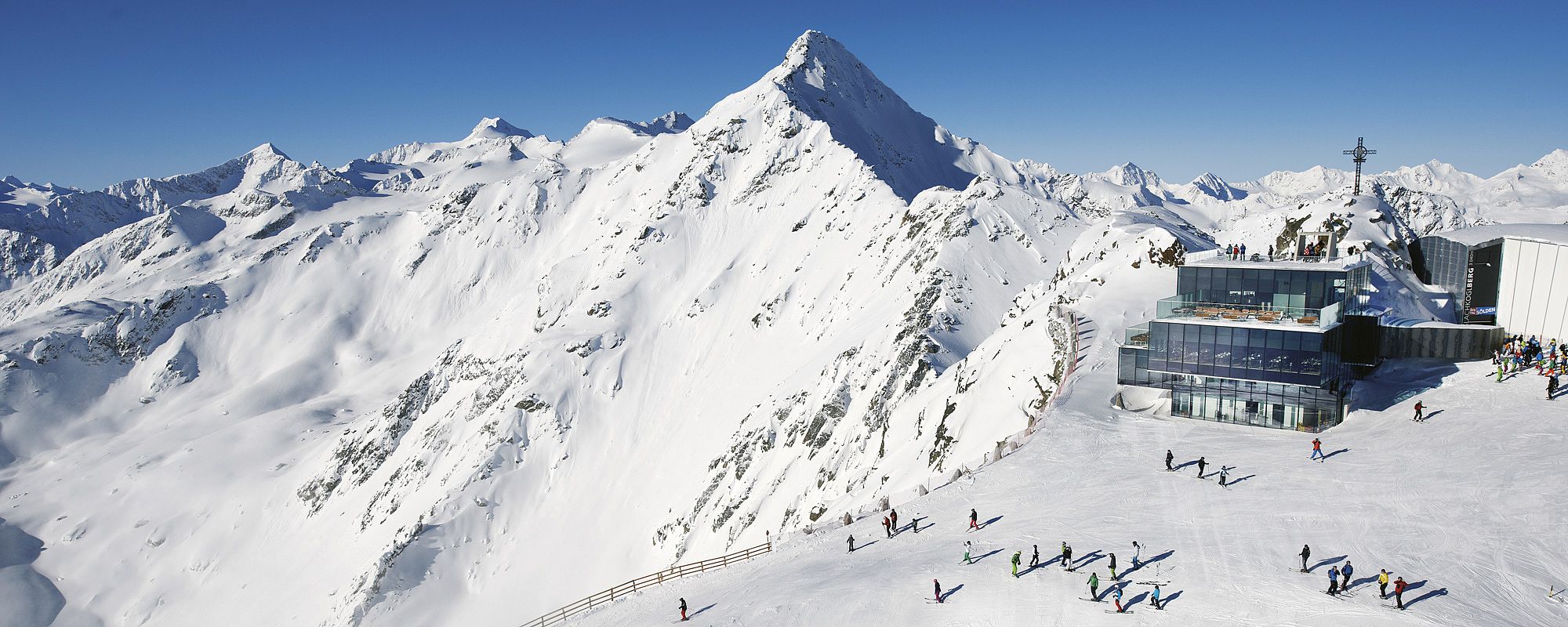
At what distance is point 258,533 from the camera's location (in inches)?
3927

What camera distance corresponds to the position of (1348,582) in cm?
2119

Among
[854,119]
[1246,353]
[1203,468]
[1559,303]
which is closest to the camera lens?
[1203,468]

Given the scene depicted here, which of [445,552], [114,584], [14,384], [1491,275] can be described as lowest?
[114,584]

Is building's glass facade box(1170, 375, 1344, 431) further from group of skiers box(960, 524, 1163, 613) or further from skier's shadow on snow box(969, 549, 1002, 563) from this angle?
skier's shadow on snow box(969, 549, 1002, 563)

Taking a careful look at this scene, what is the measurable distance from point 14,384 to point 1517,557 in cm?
19885

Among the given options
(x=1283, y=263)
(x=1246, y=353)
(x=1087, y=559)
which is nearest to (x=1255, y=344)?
(x=1246, y=353)

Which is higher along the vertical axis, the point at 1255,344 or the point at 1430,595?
the point at 1255,344

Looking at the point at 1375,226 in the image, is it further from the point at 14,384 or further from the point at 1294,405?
the point at 14,384

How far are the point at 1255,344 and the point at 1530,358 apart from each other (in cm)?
1360

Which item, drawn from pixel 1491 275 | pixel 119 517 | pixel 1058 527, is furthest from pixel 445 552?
pixel 1491 275

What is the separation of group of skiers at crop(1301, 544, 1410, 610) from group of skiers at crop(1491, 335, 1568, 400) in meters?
19.3

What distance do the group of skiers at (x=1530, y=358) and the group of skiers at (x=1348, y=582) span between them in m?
19.3

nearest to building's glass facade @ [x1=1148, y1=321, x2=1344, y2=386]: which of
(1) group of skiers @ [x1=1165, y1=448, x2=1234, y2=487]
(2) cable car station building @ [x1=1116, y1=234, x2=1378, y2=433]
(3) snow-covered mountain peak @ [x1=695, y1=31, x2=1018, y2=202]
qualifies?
(2) cable car station building @ [x1=1116, y1=234, x2=1378, y2=433]

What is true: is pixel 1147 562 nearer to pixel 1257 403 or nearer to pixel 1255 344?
pixel 1257 403
